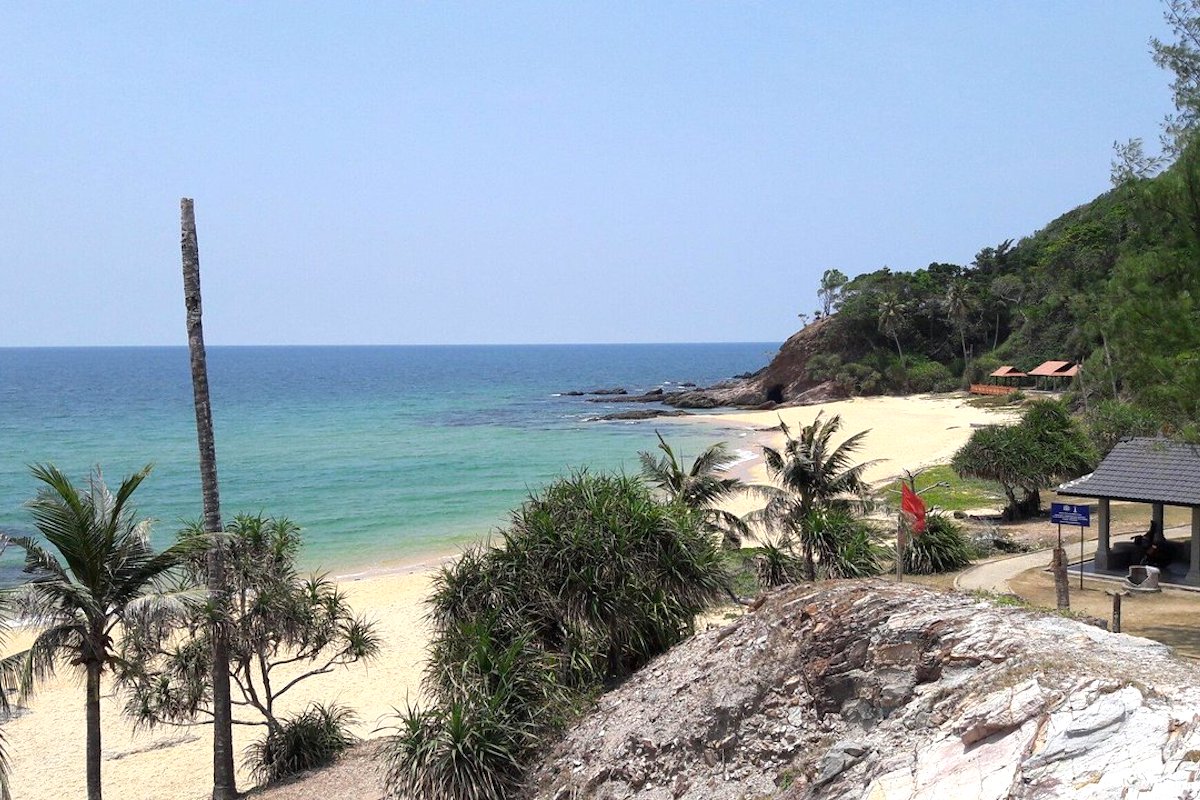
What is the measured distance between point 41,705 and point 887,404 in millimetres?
70138

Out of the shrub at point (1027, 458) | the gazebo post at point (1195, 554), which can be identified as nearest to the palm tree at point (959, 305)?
the shrub at point (1027, 458)

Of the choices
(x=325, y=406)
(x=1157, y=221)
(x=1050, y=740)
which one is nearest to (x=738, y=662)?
(x=1050, y=740)

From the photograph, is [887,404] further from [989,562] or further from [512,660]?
[512,660]

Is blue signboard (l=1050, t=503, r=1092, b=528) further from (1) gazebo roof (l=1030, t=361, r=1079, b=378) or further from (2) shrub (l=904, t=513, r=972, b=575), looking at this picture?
(1) gazebo roof (l=1030, t=361, r=1079, b=378)

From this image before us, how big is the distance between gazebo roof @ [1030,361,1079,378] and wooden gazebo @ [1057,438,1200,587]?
56.8m

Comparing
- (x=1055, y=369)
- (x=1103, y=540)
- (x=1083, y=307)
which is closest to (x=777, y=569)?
(x=1103, y=540)

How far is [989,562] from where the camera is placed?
76.8ft

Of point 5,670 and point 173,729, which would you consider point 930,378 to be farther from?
point 5,670

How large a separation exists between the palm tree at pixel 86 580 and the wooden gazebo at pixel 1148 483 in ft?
57.1

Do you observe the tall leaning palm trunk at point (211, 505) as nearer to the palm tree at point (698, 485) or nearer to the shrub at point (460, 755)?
the shrub at point (460, 755)

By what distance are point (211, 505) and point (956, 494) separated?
3087 cm

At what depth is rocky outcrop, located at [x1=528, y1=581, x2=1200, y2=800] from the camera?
664cm

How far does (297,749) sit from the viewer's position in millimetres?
15633

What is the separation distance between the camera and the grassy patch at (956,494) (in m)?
34.7
